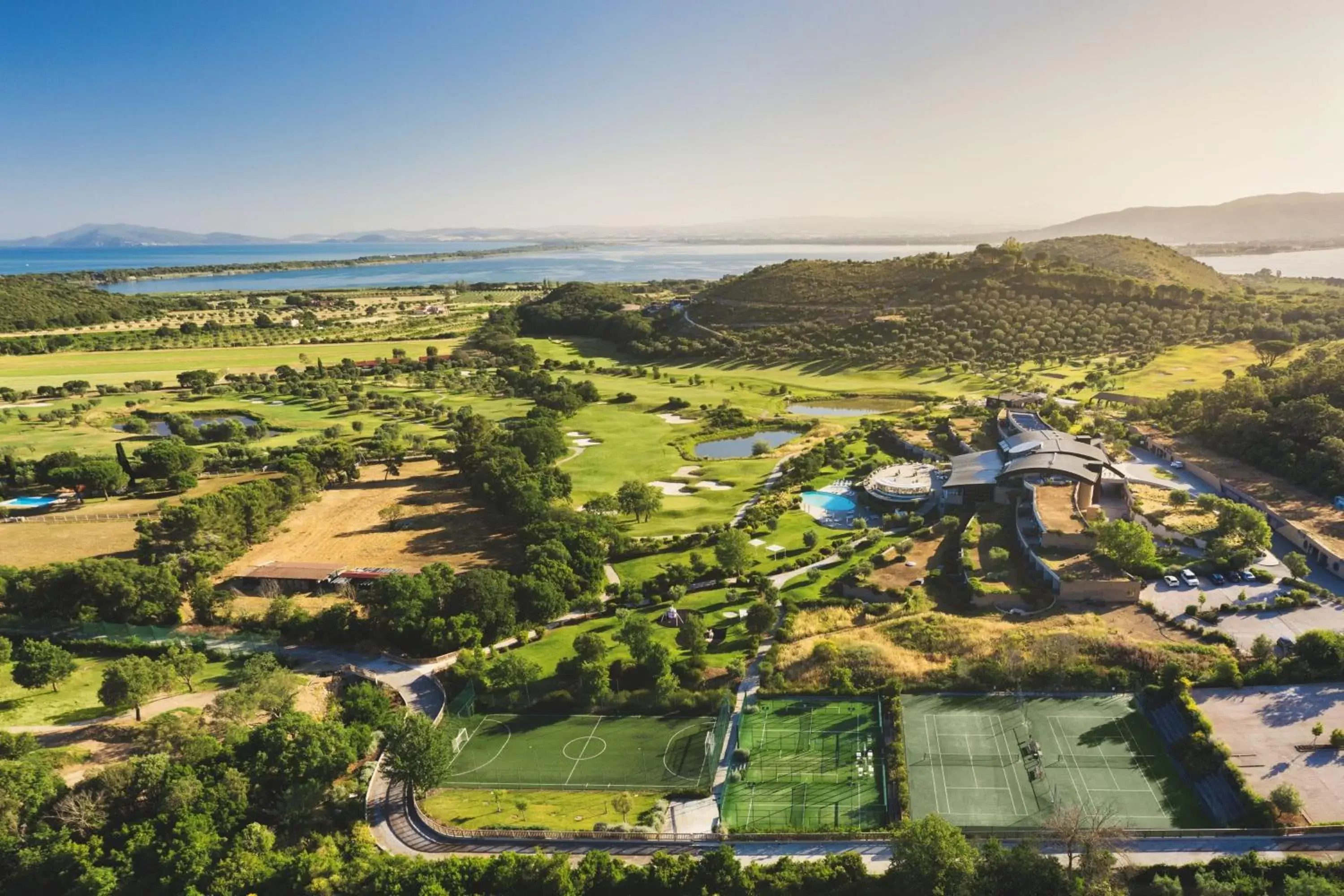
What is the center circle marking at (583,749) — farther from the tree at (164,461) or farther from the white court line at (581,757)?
the tree at (164,461)

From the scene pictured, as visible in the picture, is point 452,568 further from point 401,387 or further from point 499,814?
point 401,387

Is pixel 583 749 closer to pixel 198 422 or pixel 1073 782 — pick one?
pixel 1073 782

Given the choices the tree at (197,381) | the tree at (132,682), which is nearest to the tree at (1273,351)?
the tree at (132,682)

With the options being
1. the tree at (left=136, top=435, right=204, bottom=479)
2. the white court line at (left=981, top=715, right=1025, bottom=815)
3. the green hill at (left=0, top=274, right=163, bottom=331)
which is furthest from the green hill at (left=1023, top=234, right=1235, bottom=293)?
the green hill at (left=0, top=274, right=163, bottom=331)

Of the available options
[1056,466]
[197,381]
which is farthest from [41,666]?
[197,381]

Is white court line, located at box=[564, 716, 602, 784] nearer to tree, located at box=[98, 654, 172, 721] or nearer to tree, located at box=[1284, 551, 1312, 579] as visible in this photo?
tree, located at box=[98, 654, 172, 721]

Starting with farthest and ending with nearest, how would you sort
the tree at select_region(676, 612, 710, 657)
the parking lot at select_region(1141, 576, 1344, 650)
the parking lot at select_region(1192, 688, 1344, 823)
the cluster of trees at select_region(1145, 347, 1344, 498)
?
the cluster of trees at select_region(1145, 347, 1344, 498), the tree at select_region(676, 612, 710, 657), the parking lot at select_region(1141, 576, 1344, 650), the parking lot at select_region(1192, 688, 1344, 823)
